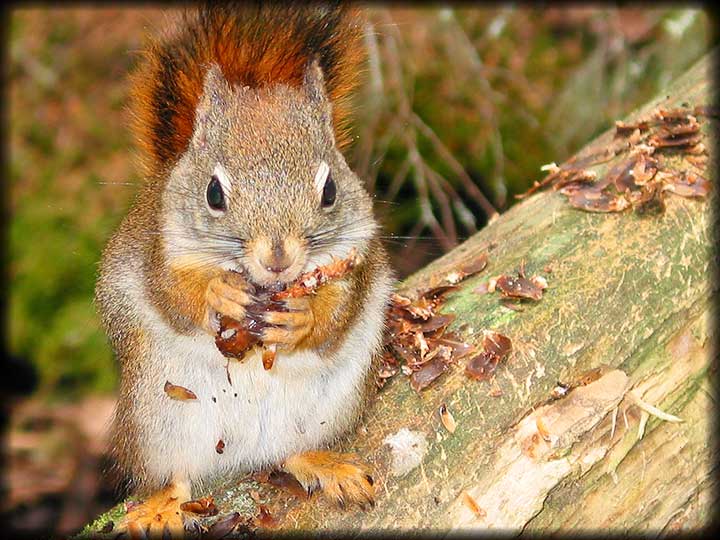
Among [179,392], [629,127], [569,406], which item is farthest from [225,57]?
[629,127]

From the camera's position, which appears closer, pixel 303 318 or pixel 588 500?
pixel 303 318

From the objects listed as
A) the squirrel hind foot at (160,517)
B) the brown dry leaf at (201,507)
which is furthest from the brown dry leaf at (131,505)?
the brown dry leaf at (201,507)

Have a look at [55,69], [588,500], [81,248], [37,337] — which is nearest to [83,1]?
[55,69]

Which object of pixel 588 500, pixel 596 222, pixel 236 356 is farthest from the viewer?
pixel 596 222

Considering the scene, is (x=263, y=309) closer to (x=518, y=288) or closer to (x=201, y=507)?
(x=201, y=507)

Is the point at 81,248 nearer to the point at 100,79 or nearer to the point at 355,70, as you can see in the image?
the point at 100,79

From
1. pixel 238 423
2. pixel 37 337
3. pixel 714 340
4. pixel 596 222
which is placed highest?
pixel 596 222

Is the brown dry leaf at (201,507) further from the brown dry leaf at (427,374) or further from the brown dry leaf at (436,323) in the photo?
the brown dry leaf at (436,323)
